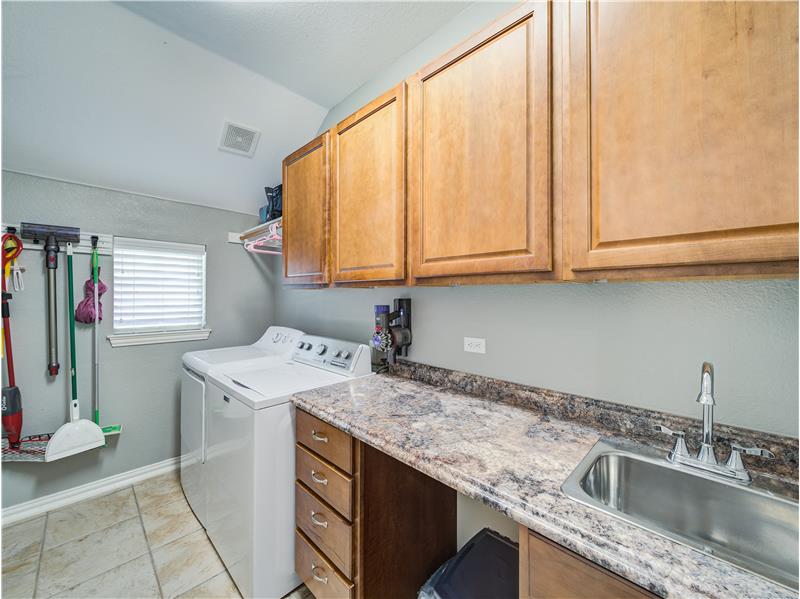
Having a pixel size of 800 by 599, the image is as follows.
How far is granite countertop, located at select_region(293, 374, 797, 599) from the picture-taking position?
56 centimetres

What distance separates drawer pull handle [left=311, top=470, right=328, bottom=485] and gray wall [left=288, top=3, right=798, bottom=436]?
75cm

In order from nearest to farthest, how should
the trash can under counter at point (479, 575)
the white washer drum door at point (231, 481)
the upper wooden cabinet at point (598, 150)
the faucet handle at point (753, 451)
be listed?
the upper wooden cabinet at point (598, 150)
the faucet handle at point (753, 451)
the trash can under counter at point (479, 575)
the white washer drum door at point (231, 481)

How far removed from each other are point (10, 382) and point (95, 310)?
0.56 meters

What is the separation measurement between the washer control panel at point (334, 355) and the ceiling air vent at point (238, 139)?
141 cm

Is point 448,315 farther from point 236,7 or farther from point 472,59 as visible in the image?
point 236,7

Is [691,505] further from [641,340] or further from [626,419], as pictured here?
[641,340]

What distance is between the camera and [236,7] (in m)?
1.50

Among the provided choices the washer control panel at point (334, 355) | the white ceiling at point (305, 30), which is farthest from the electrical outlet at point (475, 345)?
the white ceiling at point (305, 30)

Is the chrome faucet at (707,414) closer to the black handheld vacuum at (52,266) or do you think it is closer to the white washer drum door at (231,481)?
the white washer drum door at (231,481)

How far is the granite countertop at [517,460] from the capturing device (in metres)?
0.56

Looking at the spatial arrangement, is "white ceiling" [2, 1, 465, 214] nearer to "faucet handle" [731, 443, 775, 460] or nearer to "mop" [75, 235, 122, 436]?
"mop" [75, 235, 122, 436]

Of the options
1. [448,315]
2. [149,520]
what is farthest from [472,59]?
[149,520]

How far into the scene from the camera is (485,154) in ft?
3.59

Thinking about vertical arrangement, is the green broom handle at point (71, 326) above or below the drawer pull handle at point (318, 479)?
above
